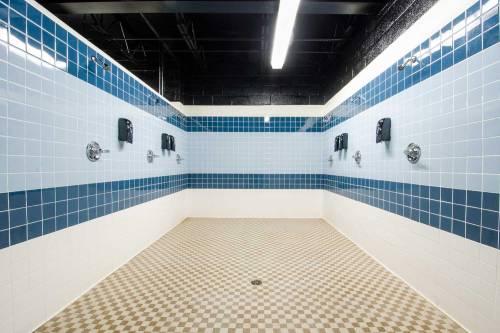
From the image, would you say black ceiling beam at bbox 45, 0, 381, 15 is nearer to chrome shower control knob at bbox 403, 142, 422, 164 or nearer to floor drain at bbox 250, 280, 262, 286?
chrome shower control knob at bbox 403, 142, 422, 164

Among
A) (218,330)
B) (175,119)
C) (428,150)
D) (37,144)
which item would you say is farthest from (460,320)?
(175,119)

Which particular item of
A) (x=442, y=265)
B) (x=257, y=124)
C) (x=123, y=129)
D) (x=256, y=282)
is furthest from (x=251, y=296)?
(x=257, y=124)

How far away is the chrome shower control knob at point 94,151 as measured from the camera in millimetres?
2152

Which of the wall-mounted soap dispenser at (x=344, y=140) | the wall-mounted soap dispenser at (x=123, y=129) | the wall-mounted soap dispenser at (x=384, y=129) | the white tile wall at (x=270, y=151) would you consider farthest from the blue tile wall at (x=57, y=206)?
the wall-mounted soap dispenser at (x=344, y=140)

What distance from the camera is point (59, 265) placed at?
184 centimetres

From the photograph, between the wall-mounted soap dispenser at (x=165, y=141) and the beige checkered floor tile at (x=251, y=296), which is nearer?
the beige checkered floor tile at (x=251, y=296)

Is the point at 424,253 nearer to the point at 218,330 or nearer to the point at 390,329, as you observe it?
the point at 390,329

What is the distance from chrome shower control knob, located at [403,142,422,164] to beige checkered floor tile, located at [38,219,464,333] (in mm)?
1145

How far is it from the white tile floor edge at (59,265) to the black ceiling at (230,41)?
7.89 feet

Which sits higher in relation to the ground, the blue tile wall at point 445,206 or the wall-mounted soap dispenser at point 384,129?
the wall-mounted soap dispenser at point 384,129

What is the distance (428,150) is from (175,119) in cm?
373

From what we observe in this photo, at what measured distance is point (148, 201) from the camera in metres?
3.31

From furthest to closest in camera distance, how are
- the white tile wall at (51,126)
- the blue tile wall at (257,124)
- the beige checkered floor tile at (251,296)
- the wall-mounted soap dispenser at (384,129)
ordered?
the blue tile wall at (257,124) < the wall-mounted soap dispenser at (384,129) < the beige checkered floor tile at (251,296) < the white tile wall at (51,126)

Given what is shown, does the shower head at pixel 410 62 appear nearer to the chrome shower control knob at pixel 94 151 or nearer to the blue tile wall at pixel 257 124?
the blue tile wall at pixel 257 124
